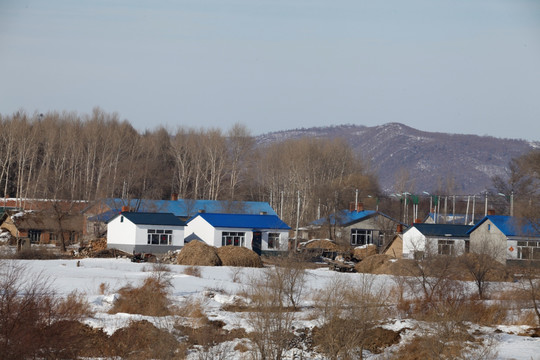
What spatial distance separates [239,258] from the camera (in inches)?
1813

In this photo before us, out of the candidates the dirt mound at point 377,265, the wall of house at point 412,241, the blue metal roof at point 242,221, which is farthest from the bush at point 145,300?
the wall of house at point 412,241

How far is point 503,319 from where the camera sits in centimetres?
3225

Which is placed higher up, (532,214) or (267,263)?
(532,214)

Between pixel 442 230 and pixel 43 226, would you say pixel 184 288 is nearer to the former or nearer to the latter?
pixel 442 230

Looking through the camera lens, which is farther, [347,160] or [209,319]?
[347,160]

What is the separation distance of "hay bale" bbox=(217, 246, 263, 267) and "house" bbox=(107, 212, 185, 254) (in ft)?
22.0

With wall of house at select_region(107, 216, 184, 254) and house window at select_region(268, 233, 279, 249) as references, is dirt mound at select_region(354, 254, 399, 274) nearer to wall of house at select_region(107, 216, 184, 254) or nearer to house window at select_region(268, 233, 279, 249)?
house window at select_region(268, 233, 279, 249)

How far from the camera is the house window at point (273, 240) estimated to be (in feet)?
186

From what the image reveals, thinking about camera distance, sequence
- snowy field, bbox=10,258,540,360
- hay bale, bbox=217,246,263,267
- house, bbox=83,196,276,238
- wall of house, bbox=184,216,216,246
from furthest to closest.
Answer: house, bbox=83,196,276,238
wall of house, bbox=184,216,216,246
hay bale, bbox=217,246,263,267
snowy field, bbox=10,258,540,360

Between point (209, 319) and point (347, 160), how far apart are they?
236 feet

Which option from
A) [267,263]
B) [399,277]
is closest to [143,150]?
[267,263]

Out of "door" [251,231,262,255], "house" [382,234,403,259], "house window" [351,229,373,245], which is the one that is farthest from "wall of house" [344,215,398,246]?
"door" [251,231,262,255]

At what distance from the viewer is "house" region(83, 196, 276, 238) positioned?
209ft

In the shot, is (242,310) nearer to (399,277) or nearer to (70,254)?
(399,277)
